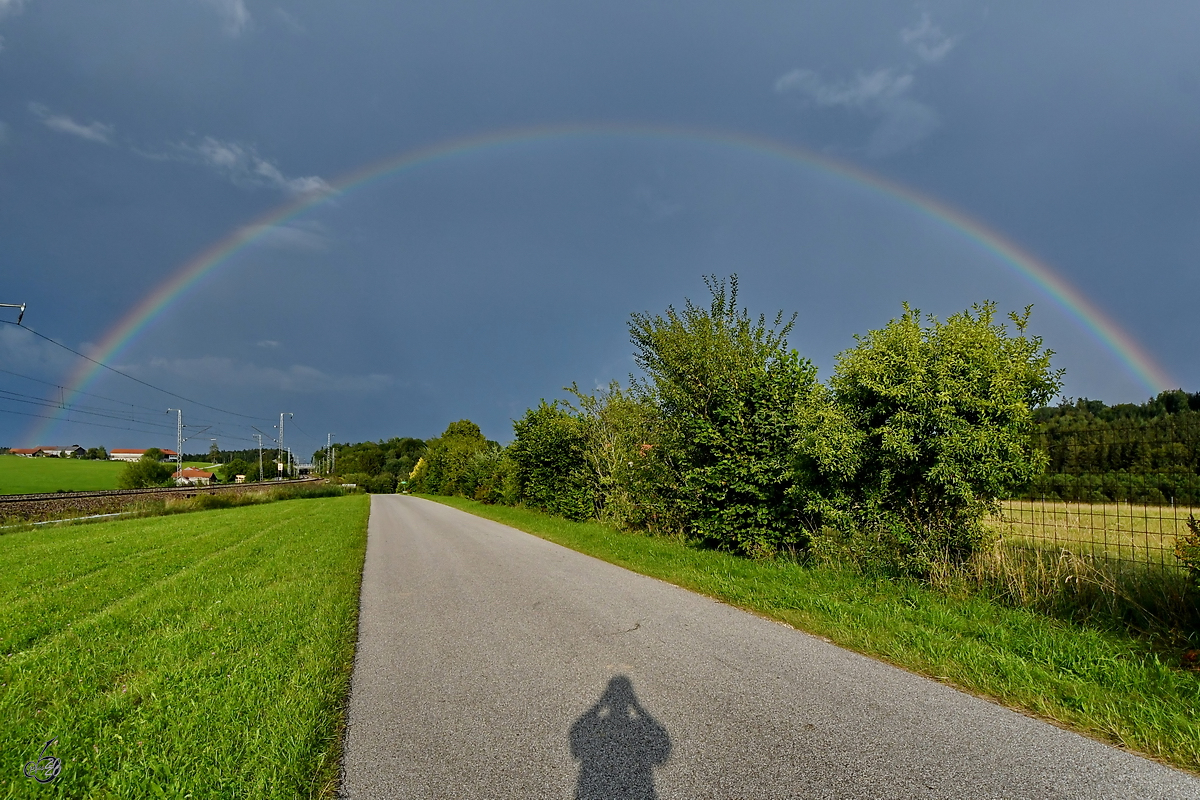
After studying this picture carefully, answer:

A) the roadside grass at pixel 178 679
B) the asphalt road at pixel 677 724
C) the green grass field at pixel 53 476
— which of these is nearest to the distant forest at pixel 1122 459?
the asphalt road at pixel 677 724

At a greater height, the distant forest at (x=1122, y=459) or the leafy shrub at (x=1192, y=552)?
the distant forest at (x=1122, y=459)

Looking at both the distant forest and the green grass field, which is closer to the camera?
the distant forest

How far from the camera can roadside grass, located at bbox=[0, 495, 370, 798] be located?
2.97 m

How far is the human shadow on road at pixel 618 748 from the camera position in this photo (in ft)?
9.34

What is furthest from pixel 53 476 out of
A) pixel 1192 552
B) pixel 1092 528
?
pixel 1192 552

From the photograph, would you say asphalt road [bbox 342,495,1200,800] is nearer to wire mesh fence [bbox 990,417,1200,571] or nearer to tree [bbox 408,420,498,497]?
wire mesh fence [bbox 990,417,1200,571]

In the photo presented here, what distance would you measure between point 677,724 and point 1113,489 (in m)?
8.27

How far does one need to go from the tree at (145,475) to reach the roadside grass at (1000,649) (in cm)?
7125

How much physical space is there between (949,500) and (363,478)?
303ft

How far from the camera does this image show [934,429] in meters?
7.17

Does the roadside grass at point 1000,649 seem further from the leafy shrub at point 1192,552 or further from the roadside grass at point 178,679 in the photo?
the roadside grass at point 178,679

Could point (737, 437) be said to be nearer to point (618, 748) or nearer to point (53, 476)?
point (618, 748)

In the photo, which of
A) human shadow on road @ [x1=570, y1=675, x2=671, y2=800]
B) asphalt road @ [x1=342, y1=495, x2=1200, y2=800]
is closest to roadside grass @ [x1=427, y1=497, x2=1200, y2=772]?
asphalt road @ [x1=342, y1=495, x2=1200, y2=800]

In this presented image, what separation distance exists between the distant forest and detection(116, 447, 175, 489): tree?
2892 inches
